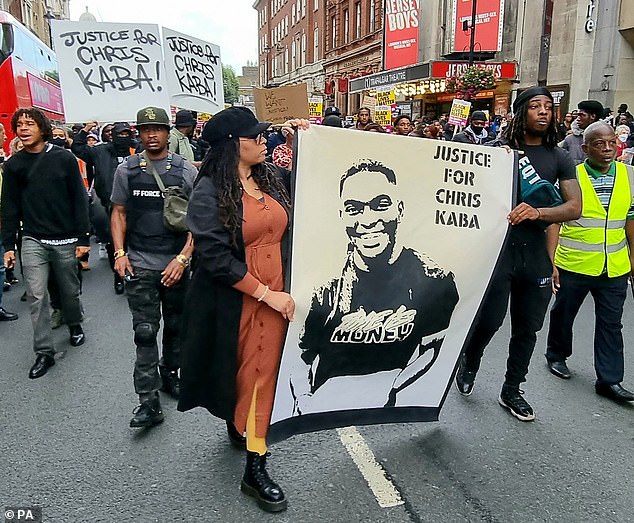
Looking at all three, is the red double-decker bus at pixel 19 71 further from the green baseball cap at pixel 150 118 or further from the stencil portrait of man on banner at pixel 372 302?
the stencil portrait of man on banner at pixel 372 302

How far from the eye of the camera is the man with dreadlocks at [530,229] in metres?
3.44

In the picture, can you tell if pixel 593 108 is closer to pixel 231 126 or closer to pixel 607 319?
pixel 607 319

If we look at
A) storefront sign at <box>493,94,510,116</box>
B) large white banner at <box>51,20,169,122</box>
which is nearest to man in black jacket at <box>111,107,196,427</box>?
large white banner at <box>51,20,169,122</box>

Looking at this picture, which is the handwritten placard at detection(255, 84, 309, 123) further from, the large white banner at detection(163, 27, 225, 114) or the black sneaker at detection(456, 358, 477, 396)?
the black sneaker at detection(456, 358, 477, 396)

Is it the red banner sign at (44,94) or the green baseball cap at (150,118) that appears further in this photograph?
the red banner sign at (44,94)

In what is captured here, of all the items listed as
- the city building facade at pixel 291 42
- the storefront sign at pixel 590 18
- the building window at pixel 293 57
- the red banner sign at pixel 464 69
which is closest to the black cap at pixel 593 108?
the storefront sign at pixel 590 18

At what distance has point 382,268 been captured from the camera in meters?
2.85

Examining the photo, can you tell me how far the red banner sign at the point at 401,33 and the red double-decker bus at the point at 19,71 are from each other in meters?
20.5

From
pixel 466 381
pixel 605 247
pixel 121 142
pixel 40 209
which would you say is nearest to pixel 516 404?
pixel 466 381

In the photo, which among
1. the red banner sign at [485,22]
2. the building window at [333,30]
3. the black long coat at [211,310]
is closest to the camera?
the black long coat at [211,310]

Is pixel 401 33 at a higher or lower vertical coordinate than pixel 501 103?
higher

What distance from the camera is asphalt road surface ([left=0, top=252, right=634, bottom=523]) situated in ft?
9.22

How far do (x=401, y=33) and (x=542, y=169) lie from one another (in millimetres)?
31754

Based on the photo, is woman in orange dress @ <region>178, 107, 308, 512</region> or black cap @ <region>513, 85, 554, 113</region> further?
black cap @ <region>513, 85, 554, 113</region>
